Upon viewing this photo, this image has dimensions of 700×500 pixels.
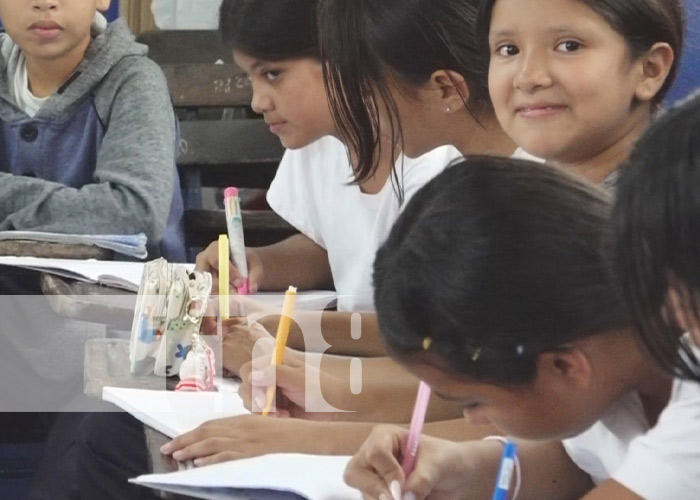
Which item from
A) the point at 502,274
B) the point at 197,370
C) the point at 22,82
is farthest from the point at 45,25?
the point at 502,274

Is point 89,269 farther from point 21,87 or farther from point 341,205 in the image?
point 21,87

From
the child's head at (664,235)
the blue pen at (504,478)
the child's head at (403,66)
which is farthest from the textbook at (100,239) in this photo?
the child's head at (664,235)

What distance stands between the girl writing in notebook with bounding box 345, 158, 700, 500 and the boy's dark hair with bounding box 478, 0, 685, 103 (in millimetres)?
389

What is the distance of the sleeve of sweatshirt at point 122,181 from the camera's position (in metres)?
2.26

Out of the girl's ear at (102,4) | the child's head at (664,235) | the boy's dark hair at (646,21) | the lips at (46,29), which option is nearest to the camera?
the child's head at (664,235)

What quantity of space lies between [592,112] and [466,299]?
0.50 metres

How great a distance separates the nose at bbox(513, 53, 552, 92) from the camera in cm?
135

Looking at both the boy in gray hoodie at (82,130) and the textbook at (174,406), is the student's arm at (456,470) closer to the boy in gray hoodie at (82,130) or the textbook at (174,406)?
the textbook at (174,406)

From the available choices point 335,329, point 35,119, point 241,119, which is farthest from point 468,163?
point 241,119

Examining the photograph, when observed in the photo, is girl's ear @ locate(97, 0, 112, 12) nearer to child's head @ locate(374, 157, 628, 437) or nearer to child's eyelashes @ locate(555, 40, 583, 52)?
child's eyelashes @ locate(555, 40, 583, 52)

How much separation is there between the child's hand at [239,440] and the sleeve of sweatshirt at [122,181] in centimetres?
112

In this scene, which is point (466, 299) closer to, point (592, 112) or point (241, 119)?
point (592, 112)

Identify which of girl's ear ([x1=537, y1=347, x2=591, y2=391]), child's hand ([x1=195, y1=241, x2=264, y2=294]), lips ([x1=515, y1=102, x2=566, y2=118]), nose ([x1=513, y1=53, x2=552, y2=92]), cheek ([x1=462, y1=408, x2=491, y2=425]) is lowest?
child's hand ([x1=195, y1=241, x2=264, y2=294])

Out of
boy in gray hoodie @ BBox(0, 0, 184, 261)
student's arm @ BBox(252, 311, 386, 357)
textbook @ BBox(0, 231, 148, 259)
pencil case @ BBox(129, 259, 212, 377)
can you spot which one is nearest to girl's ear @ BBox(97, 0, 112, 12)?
boy in gray hoodie @ BBox(0, 0, 184, 261)
